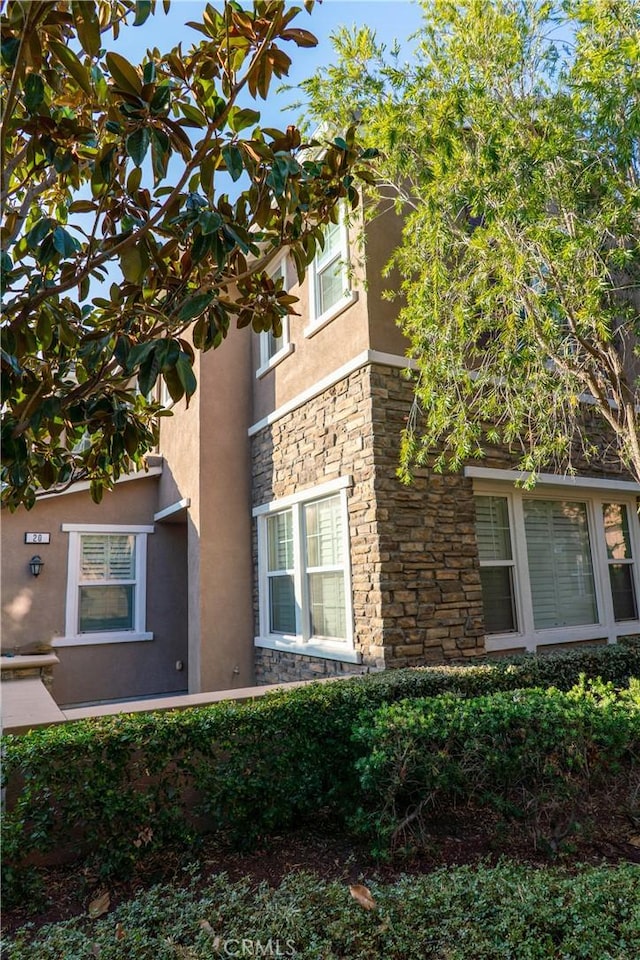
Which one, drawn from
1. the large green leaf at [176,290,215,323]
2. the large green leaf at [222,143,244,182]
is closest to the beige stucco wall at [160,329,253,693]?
the large green leaf at [176,290,215,323]

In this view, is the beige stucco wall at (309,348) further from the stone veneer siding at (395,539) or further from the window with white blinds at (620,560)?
the window with white blinds at (620,560)

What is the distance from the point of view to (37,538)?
983cm

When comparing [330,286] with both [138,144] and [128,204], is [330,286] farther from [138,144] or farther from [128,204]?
[138,144]

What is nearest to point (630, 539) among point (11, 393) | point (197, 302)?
point (197, 302)

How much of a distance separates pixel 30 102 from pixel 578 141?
4719mm

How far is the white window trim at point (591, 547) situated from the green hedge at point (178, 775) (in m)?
3.33

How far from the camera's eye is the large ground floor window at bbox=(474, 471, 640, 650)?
7.74m

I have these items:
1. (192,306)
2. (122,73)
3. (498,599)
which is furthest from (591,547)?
(122,73)

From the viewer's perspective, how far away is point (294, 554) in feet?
27.4

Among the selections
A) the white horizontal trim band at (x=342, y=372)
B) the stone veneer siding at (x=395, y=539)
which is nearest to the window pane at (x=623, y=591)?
the stone veneer siding at (x=395, y=539)

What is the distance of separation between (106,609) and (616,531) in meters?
8.50

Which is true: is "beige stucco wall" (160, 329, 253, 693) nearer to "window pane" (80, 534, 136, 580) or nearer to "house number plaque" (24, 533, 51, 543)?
"window pane" (80, 534, 136, 580)

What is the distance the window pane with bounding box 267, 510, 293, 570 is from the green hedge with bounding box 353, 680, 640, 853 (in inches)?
182

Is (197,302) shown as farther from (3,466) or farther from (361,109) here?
(361,109)
